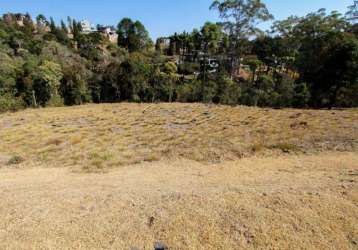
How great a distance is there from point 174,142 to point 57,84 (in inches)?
646

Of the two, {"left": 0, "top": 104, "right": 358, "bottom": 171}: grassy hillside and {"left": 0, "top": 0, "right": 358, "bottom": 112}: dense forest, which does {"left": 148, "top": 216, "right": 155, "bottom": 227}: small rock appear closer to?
{"left": 0, "top": 104, "right": 358, "bottom": 171}: grassy hillside

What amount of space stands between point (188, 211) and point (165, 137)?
19.6 ft

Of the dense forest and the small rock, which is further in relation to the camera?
the dense forest

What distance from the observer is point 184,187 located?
5172 mm

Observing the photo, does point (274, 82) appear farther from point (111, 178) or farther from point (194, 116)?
point (111, 178)

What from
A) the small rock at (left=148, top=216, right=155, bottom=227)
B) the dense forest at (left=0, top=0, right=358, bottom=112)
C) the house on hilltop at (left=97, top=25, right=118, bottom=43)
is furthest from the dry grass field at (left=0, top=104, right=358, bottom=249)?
the house on hilltop at (left=97, top=25, right=118, bottom=43)

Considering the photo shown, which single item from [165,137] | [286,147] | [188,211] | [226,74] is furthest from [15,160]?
[226,74]

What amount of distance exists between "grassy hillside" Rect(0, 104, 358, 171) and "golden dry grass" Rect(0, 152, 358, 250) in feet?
5.62

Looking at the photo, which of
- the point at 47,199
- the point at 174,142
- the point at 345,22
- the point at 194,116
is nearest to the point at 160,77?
the point at 194,116

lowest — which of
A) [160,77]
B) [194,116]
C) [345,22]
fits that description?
[194,116]

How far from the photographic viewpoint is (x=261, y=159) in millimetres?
7238

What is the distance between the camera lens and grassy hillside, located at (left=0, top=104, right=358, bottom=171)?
7.78m

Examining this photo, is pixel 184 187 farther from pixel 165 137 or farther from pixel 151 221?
pixel 165 137

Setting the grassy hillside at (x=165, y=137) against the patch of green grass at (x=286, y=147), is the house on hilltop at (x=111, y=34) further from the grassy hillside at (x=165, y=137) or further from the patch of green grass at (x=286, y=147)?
the patch of green grass at (x=286, y=147)
